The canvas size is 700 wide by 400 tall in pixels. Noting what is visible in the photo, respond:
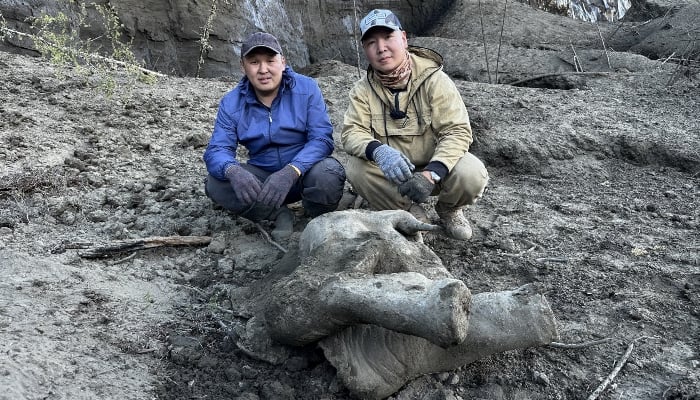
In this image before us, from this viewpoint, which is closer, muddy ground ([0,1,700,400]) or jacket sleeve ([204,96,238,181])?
muddy ground ([0,1,700,400])

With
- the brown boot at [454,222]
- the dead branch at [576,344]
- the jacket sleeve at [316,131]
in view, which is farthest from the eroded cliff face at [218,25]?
the dead branch at [576,344]

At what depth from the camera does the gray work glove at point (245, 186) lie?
121 inches

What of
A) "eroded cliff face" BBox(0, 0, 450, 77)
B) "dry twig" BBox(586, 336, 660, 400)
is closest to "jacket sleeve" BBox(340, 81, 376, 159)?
"dry twig" BBox(586, 336, 660, 400)

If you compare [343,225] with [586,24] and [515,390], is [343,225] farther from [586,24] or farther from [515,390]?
[586,24]

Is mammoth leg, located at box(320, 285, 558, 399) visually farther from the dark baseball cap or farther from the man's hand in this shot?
the dark baseball cap

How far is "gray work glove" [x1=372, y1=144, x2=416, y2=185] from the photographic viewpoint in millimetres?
2953

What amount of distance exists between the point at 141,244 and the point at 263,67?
111 centimetres

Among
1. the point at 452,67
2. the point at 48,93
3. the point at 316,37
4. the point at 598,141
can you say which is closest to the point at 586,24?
the point at 452,67

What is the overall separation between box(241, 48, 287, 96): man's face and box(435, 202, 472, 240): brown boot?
3.69 feet

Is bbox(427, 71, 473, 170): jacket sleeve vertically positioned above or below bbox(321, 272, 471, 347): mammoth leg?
above

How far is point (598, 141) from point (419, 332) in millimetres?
3205

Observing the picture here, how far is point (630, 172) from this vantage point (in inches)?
166

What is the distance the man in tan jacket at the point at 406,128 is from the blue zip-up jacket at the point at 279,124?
182 mm

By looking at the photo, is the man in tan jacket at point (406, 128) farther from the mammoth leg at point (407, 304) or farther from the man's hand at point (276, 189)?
the mammoth leg at point (407, 304)
